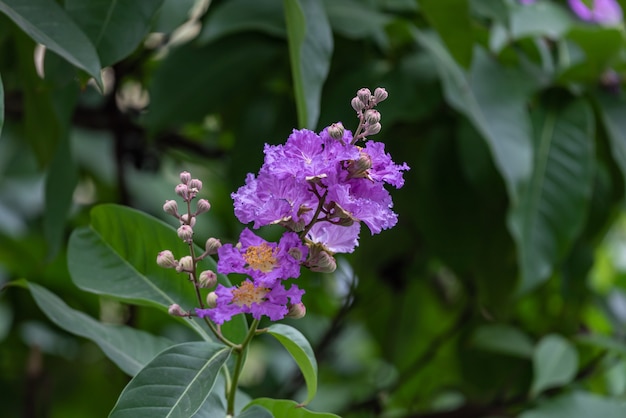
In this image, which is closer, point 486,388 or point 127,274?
point 127,274

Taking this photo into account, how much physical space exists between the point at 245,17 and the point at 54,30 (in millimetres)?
310

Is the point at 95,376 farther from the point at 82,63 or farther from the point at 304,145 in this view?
the point at 304,145

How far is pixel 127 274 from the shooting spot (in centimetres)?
52

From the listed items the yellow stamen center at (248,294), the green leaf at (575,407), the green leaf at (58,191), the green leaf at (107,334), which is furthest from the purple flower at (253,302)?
the green leaf at (575,407)

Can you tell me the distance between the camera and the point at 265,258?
38 centimetres

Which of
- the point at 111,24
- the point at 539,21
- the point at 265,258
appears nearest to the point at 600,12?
the point at 539,21

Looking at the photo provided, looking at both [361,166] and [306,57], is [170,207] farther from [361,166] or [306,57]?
[306,57]

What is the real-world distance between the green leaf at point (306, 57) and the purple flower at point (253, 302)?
0.65 ft

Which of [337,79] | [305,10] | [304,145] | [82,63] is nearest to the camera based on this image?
[304,145]

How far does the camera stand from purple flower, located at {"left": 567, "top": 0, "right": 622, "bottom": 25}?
42.3 inches

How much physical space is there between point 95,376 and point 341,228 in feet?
3.12

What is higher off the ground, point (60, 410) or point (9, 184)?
point (9, 184)

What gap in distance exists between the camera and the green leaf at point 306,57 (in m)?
0.58

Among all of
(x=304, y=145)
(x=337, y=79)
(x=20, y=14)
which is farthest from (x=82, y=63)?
(x=337, y=79)
